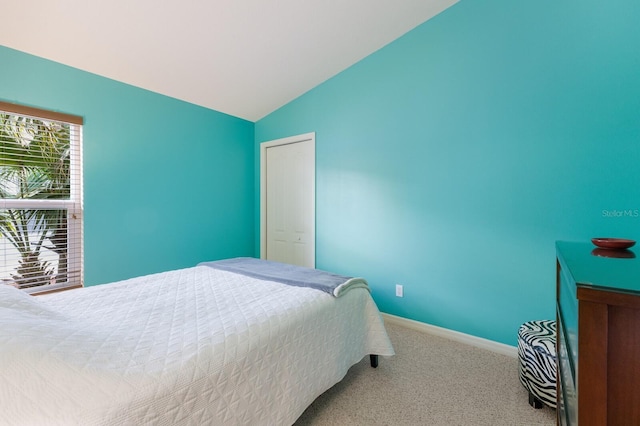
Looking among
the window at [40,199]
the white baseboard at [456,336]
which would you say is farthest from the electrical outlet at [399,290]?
the window at [40,199]

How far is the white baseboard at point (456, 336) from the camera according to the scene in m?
2.11

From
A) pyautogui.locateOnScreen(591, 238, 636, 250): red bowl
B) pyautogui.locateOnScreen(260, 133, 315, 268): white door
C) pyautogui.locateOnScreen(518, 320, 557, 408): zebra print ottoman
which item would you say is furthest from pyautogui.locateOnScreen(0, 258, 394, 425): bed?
pyautogui.locateOnScreen(260, 133, 315, 268): white door

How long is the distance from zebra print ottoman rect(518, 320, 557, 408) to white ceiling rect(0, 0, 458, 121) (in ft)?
8.29

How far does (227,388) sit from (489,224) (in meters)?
2.13

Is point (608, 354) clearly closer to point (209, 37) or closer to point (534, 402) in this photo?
point (534, 402)

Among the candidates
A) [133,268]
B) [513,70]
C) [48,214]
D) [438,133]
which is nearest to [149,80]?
[48,214]

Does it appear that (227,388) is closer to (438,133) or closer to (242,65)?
(438,133)

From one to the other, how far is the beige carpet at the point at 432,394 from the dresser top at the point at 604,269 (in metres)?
1.12

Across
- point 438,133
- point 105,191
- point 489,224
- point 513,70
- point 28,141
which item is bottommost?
point 489,224

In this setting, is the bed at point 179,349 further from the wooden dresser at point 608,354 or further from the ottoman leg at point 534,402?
the wooden dresser at point 608,354

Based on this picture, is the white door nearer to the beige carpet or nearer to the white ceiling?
the white ceiling

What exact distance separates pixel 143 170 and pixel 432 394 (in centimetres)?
295

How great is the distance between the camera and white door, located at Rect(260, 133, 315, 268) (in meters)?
3.29

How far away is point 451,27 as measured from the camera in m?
2.34
